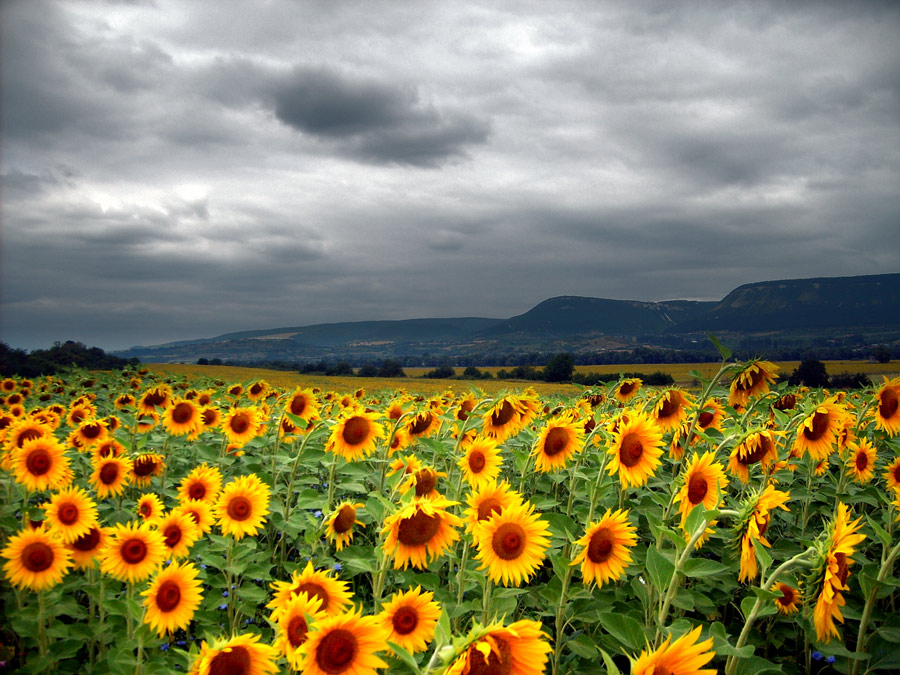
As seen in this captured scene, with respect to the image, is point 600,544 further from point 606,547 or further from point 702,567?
point 702,567

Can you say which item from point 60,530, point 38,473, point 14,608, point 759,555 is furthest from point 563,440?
point 38,473

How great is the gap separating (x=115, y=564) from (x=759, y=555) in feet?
13.2

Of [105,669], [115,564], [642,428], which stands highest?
[642,428]

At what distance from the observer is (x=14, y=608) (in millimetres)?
4059

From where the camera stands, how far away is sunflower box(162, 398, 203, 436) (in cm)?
693

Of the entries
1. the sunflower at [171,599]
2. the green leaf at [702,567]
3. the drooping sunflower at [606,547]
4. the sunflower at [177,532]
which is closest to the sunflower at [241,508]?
the sunflower at [177,532]

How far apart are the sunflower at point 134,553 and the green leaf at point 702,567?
3.42 metres

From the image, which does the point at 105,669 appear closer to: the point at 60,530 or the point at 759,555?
the point at 60,530

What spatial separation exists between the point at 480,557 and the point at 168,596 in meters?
2.00

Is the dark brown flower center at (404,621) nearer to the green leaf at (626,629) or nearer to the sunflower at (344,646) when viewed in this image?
the sunflower at (344,646)

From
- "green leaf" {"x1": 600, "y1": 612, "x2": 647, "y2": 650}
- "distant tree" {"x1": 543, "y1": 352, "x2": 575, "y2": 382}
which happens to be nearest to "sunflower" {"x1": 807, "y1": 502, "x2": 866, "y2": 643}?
"green leaf" {"x1": 600, "y1": 612, "x2": 647, "y2": 650}

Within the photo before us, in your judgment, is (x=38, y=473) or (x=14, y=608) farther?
(x=38, y=473)

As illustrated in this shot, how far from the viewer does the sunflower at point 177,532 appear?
12.4 feet

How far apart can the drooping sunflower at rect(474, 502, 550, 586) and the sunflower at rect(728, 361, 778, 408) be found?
2.55 meters
